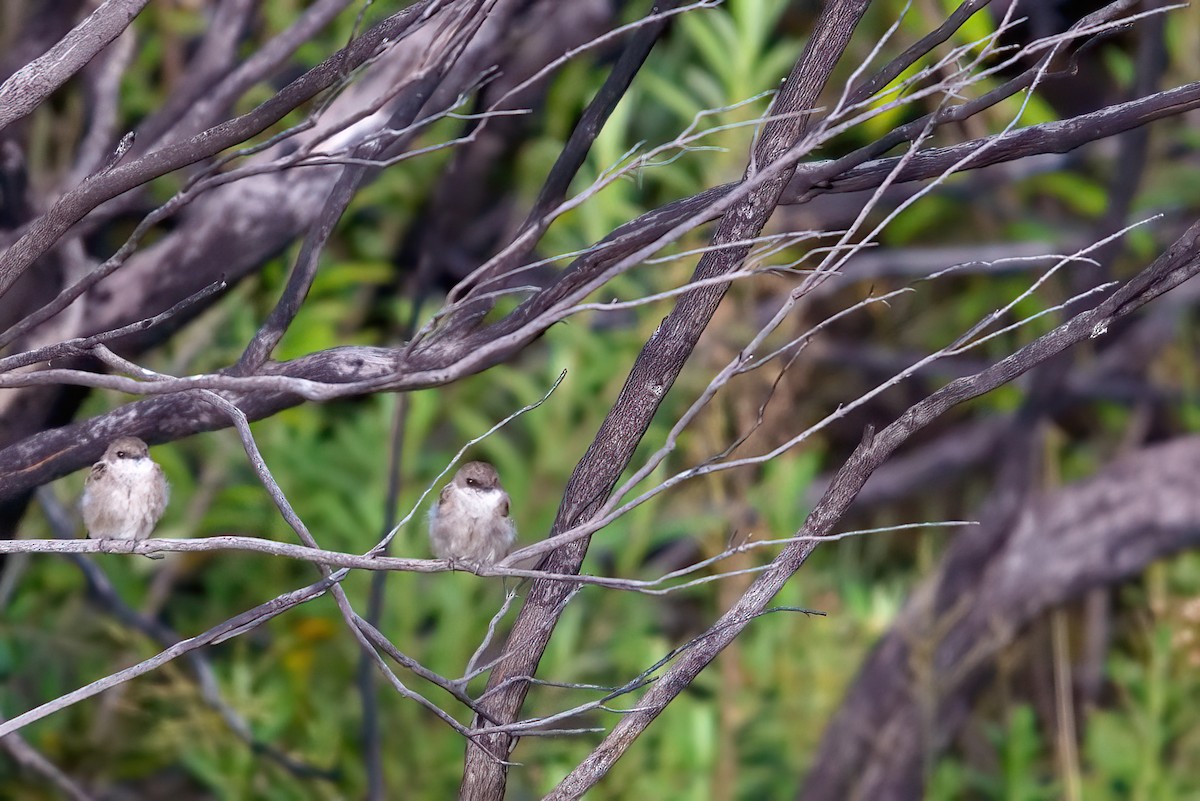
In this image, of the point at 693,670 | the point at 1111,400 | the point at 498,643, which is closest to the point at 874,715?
the point at 498,643

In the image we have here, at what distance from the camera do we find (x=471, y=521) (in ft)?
11.7

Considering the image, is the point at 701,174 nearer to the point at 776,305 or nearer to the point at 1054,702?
the point at 776,305

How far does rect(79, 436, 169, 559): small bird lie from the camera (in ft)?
10.6

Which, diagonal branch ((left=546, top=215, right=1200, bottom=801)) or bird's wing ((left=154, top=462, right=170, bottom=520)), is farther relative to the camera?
bird's wing ((left=154, top=462, right=170, bottom=520))

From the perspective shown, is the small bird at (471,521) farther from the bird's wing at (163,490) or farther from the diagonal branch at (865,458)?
the diagonal branch at (865,458)

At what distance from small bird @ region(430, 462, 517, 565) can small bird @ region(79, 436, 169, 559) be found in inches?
Answer: 27.5

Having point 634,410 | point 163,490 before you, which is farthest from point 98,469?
point 634,410

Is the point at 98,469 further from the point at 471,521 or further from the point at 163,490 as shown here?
the point at 471,521

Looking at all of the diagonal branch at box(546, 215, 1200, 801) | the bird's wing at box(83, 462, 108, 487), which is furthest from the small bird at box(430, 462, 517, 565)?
the diagonal branch at box(546, 215, 1200, 801)

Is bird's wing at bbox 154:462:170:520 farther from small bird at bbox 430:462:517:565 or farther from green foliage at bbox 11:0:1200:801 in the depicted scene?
green foliage at bbox 11:0:1200:801

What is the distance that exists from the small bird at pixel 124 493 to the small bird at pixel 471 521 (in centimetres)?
70

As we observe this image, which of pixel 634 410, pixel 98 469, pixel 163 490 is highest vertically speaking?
pixel 98 469

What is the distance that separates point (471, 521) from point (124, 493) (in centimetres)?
85

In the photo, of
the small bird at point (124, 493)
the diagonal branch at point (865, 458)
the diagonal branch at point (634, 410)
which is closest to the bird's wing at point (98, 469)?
the small bird at point (124, 493)
